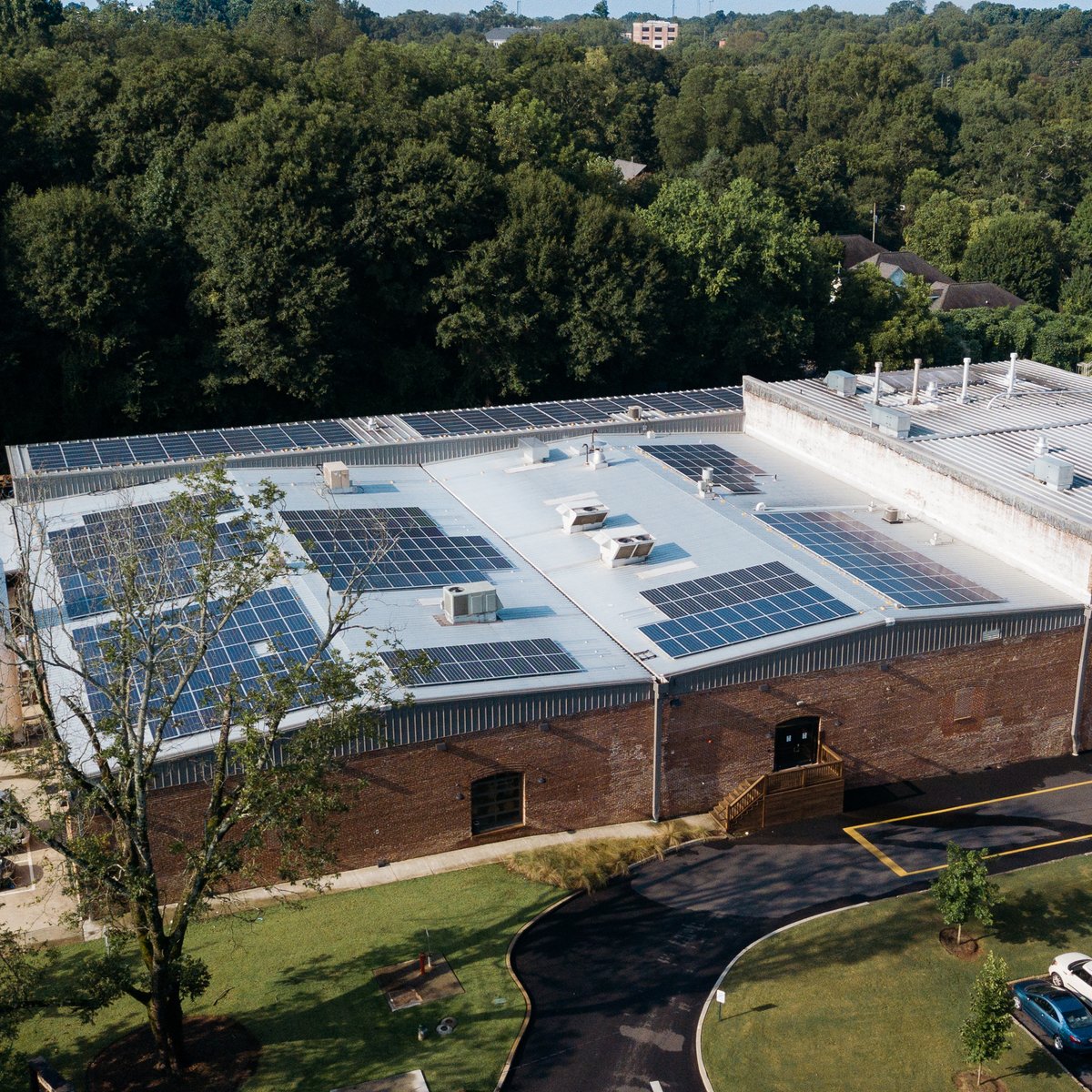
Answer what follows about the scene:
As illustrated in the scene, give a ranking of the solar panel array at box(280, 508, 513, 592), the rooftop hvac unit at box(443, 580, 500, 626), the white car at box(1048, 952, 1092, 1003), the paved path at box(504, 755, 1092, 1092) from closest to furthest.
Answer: the paved path at box(504, 755, 1092, 1092) → the white car at box(1048, 952, 1092, 1003) → the rooftop hvac unit at box(443, 580, 500, 626) → the solar panel array at box(280, 508, 513, 592)

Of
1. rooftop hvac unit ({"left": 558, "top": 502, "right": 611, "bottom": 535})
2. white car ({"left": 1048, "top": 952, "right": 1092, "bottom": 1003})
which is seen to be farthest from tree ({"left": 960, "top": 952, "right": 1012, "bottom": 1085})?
rooftop hvac unit ({"left": 558, "top": 502, "right": 611, "bottom": 535})

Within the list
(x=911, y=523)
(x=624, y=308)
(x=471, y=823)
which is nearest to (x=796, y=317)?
(x=624, y=308)

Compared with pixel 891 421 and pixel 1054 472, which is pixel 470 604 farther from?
pixel 1054 472

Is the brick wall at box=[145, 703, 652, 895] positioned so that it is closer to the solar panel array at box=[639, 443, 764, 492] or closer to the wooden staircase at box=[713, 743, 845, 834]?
the wooden staircase at box=[713, 743, 845, 834]

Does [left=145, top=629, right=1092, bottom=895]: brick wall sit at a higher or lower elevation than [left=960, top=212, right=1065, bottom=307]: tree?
lower

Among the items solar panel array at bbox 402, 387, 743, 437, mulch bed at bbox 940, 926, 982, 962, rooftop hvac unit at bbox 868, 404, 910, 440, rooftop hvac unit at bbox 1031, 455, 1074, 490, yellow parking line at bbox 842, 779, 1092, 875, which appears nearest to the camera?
mulch bed at bbox 940, 926, 982, 962
